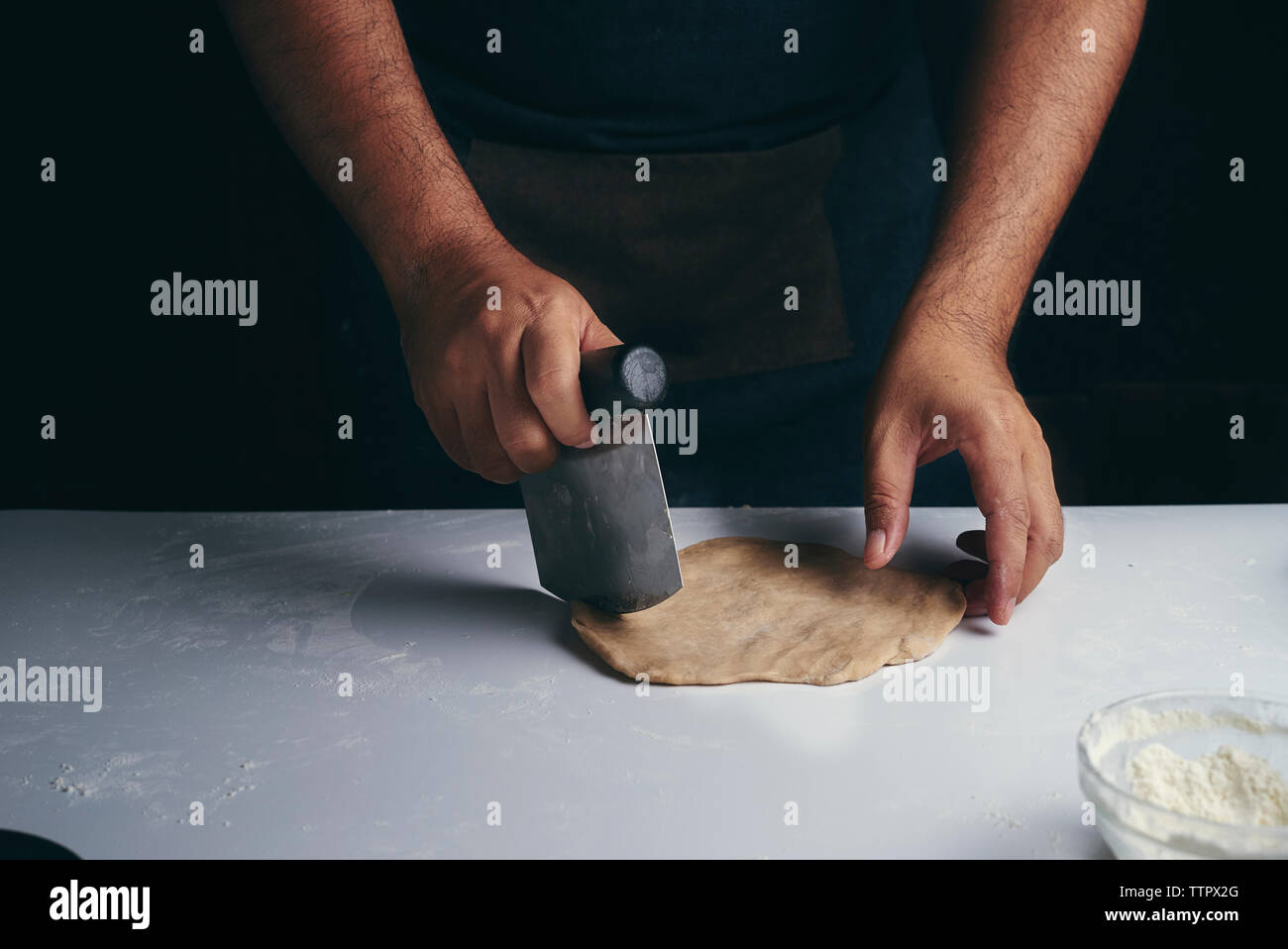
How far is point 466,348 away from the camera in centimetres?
102

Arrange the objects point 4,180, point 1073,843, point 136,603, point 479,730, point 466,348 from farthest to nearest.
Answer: point 4,180, point 136,603, point 466,348, point 479,730, point 1073,843

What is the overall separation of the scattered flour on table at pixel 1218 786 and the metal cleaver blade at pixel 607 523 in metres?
0.47

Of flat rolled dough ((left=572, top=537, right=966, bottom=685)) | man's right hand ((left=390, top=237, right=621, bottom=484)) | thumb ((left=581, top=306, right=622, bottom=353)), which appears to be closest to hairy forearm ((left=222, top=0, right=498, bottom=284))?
man's right hand ((left=390, top=237, right=621, bottom=484))

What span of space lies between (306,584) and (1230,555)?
3.52 ft

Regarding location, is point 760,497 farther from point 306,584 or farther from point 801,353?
point 306,584

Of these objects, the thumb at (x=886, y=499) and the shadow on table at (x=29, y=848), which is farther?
the thumb at (x=886, y=499)

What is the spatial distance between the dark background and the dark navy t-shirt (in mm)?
531

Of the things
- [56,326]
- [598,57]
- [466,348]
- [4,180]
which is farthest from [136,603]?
[4,180]

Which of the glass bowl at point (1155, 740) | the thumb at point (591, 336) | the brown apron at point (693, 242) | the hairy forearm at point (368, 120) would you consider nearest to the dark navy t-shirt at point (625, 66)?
the brown apron at point (693, 242)

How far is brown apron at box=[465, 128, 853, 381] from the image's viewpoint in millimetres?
1492

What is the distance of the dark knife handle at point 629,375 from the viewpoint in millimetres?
877

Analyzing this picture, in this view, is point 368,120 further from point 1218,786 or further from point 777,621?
point 1218,786

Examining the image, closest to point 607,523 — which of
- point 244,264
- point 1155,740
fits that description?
point 1155,740

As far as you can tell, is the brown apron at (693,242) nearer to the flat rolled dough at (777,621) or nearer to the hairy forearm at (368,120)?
the hairy forearm at (368,120)
